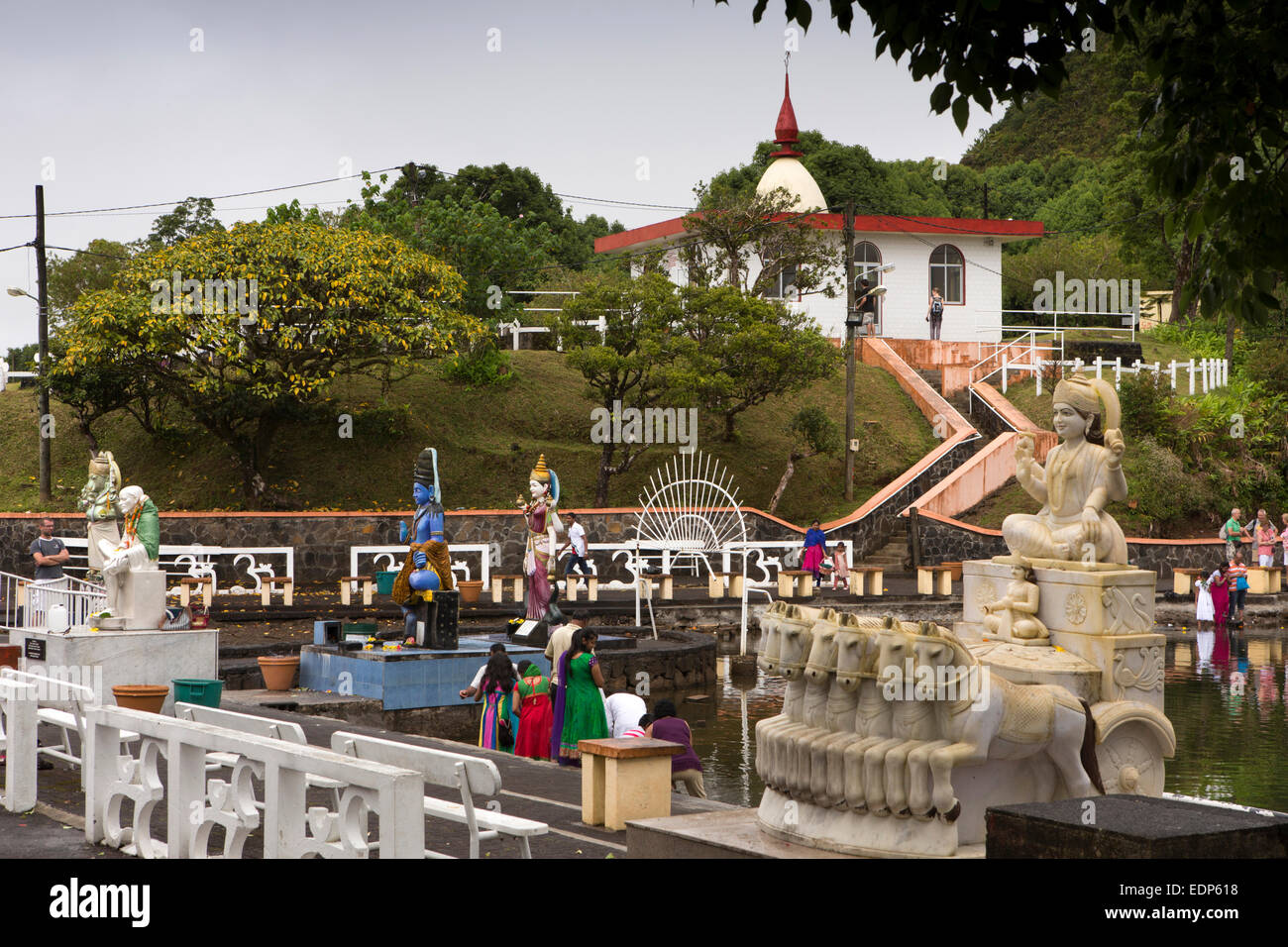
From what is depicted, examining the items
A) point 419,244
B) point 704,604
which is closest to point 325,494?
point 419,244

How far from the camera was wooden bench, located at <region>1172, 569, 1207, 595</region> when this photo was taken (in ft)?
81.8

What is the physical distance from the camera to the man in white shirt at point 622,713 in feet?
35.8

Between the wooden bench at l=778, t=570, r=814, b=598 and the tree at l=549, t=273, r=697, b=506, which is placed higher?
the tree at l=549, t=273, r=697, b=506

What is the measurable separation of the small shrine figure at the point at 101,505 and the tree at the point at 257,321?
12.4m

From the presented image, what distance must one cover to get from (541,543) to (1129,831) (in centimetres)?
1382

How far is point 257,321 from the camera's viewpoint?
89.7 ft

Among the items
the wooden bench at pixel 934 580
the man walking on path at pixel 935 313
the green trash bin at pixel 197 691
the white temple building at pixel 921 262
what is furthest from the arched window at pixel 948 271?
the green trash bin at pixel 197 691

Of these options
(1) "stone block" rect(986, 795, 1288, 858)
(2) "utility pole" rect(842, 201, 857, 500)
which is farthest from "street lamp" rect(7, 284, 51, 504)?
(1) "stone block" rect(986, 795, 1288, 858)

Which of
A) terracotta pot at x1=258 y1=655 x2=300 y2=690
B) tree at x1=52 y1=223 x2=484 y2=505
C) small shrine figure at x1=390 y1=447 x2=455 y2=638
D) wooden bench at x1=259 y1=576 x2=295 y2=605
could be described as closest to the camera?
terracotta pot at x1=258 y1=655 x2=300 y2=690

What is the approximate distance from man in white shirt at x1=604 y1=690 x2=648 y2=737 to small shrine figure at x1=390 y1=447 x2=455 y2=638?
5.05 m

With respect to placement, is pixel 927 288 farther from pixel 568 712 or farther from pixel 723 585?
pixel 568 712

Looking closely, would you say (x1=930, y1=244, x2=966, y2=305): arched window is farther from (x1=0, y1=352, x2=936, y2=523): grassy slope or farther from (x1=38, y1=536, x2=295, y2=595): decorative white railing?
(x1=38, y1=536, x2=295, y2=595): decorative white railing

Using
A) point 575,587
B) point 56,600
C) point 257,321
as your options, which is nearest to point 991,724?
point 56,600
